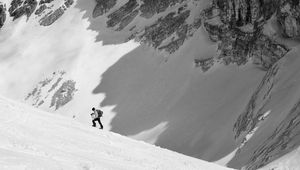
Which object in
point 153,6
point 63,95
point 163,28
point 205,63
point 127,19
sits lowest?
point 205,63

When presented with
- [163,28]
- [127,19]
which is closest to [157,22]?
[163,28]

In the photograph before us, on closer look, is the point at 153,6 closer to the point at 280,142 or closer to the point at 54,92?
the point at 54,92

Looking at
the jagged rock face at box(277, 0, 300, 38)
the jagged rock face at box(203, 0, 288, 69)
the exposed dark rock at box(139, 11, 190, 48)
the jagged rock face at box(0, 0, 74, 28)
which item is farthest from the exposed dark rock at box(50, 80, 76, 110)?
the jagged rock face at box(277, 0, 300, 38)

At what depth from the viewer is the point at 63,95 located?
87312 millimetres

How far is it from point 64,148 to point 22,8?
3846 inches

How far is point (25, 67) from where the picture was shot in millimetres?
101938

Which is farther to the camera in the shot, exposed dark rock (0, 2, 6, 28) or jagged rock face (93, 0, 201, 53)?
exposed dark rock (0, 2, 6, 28)

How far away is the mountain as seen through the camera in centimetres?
5178

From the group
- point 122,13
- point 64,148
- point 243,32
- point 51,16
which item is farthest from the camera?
point 51,16

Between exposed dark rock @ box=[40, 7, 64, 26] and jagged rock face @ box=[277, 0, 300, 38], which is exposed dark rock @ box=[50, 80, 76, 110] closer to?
exposed dark rock @ box=[40, 7, 64, 26]

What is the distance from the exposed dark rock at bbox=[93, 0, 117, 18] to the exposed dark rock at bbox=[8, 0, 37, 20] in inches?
620

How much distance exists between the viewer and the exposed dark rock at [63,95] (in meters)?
86.7

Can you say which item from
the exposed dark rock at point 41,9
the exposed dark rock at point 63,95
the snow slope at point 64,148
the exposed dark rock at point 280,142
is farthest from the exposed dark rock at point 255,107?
the exposed dark rock at point 41,9

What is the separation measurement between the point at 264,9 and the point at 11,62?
173 feet
